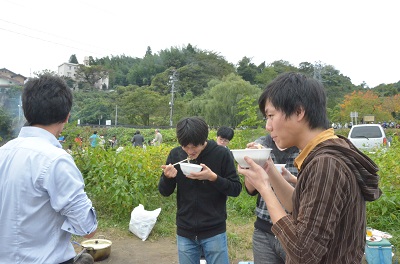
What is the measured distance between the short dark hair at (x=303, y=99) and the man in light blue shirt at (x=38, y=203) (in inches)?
38.9

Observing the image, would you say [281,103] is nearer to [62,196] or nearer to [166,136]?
[62,196]

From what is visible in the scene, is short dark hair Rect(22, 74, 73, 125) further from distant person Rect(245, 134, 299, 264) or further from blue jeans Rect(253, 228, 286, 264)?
blue jeans Rect(253, 228, 286, 264)

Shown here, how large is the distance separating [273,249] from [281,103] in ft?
4.27

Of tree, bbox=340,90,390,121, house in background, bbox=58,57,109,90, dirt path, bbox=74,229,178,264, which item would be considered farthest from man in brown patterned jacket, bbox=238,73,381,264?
house in background, bbox=58,57,109,90

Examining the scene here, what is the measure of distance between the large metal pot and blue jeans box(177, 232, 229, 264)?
188 centimetres

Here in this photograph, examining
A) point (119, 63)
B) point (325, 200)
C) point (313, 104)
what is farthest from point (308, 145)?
point (119, 63)

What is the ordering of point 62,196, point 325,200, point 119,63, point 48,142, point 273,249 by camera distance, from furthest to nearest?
point 119,63, point 273,249, point 48,142, point 62,196, point 325,200

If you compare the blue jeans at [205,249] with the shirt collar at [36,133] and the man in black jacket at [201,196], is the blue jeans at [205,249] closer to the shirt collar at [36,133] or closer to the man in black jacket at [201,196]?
the man in black jacket at [201,196]

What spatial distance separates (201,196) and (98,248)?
214 cm

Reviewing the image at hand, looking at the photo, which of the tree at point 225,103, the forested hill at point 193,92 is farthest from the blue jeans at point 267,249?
the tree at point 225,103

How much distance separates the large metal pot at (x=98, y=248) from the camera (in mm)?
3836

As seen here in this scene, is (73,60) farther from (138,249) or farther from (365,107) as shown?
(138,249)

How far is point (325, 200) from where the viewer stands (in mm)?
975

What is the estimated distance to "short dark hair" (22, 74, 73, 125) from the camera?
1599mm
